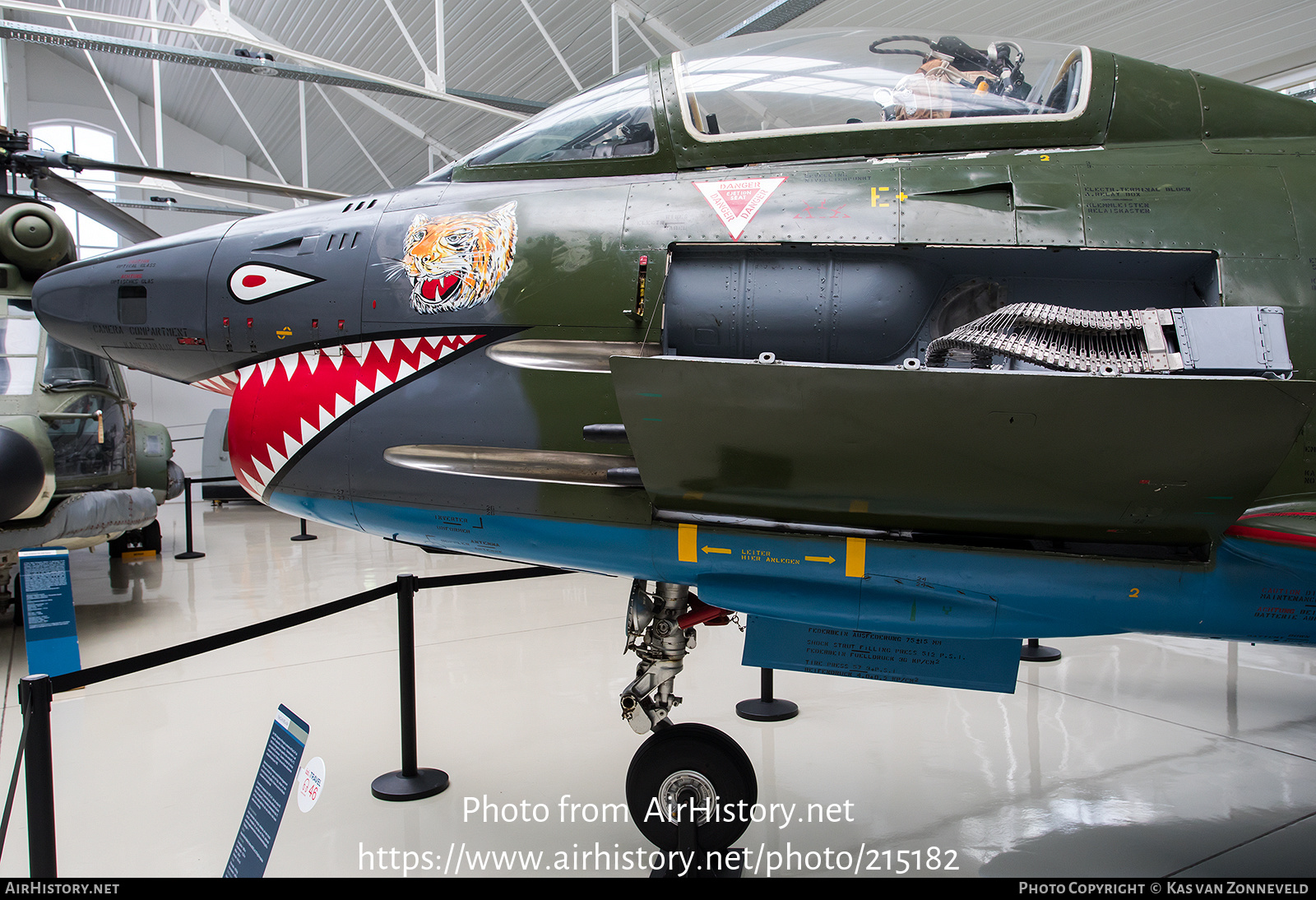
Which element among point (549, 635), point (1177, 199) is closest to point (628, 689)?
point (1177, 199)

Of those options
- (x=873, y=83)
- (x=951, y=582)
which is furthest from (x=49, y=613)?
(x=873, y=83)

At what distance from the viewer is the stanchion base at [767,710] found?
4.78 meters

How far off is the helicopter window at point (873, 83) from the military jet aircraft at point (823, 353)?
15 mm

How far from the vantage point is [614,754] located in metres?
4.28

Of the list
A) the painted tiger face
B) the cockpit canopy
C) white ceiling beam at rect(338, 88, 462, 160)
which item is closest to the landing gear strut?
the painted tiger face

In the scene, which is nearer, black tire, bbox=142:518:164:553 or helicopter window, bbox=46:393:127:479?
helicopter window, bbox=46:393:127:479

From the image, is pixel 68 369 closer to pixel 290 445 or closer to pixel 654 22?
pixel 290 445

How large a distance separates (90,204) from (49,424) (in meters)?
2.71

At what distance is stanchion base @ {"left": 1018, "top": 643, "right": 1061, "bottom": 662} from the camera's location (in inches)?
241

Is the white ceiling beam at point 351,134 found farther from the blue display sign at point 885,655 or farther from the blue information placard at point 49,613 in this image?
the blue display sign at point 885,655

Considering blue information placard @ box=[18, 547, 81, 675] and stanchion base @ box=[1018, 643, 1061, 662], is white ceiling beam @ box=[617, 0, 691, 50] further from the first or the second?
blue information placard @ box=[18, 547, 81, 675]

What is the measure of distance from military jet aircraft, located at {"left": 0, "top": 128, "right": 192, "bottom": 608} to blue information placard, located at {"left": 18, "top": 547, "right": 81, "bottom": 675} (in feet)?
6.00

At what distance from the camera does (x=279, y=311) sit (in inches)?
125

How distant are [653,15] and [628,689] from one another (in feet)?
37.3
